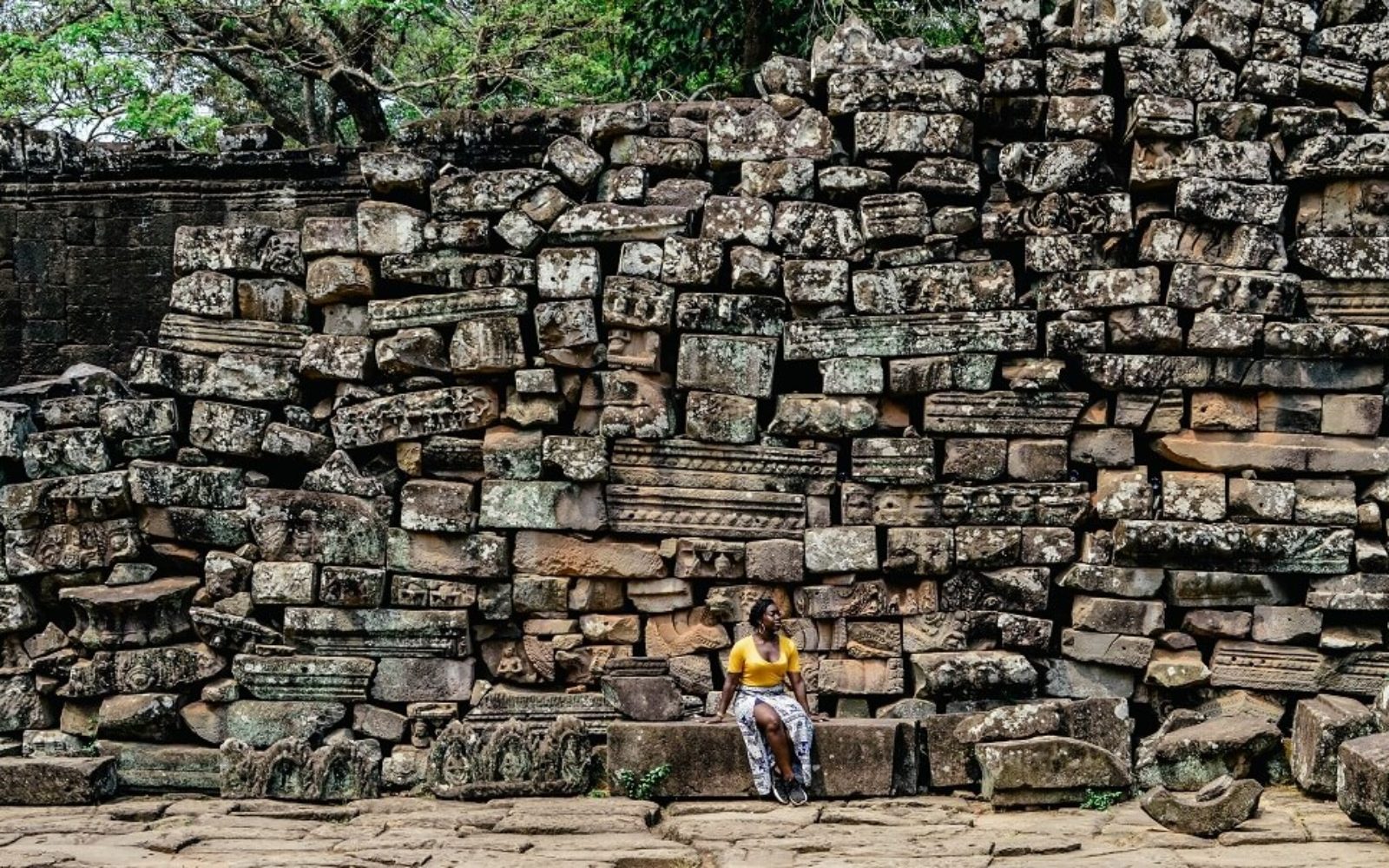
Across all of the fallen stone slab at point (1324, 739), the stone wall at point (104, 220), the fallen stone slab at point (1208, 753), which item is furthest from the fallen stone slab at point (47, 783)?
the fallen stone slab at point (1324, 739)

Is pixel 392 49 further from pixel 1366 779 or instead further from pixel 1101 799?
pixel 1366 779

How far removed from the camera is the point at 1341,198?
9586 mm

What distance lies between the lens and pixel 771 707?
898 cm

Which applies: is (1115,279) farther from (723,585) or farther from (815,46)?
(723,585)

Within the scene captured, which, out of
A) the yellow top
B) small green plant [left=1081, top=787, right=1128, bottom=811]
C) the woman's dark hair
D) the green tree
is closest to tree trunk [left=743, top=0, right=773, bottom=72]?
the green tree

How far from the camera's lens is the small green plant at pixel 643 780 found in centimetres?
907

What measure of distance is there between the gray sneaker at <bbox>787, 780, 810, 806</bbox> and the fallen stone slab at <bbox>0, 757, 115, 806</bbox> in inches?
164

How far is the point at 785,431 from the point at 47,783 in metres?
4.91

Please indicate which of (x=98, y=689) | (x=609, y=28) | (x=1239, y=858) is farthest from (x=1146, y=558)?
(x=609, y=28)

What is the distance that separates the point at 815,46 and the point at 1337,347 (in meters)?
3.67

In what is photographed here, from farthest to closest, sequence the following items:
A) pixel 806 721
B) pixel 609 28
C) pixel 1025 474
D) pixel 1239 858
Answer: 1. pixel 609 28
2. pixel 1025 474
3. pixel 806 721
4. pixel 1239 858

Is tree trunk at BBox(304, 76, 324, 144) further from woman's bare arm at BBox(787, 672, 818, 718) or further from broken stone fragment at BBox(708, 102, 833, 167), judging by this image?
woman's bare arm at BBox(787, 672, 818, 718)

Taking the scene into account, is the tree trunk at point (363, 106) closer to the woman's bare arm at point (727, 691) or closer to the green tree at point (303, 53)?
the green tree at point (303, 53)

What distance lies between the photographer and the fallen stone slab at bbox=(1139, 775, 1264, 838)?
809 centimetres
